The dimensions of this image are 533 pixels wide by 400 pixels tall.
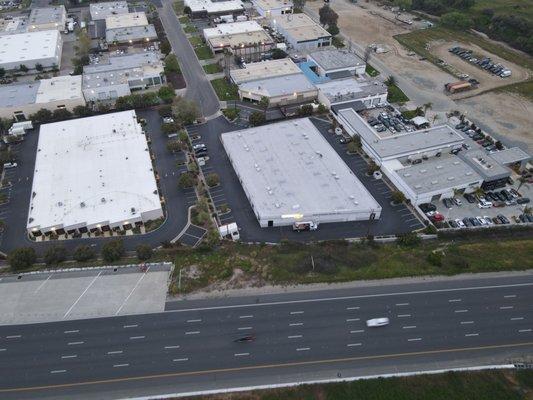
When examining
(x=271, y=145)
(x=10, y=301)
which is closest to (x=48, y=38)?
(x=271, y=145)

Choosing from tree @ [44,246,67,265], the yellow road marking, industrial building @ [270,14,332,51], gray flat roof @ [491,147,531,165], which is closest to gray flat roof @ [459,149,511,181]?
gray flat roof @ [491,147,531,165]

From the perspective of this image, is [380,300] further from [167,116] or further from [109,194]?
[167,116]

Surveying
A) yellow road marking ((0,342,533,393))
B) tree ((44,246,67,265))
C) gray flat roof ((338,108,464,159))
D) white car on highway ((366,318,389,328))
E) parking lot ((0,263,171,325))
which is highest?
gray flat roof ((338,108,464,159))

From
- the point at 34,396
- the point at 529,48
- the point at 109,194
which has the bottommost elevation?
the point at 34,396

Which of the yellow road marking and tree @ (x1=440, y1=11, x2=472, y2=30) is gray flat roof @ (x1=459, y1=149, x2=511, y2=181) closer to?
the yellow road marking

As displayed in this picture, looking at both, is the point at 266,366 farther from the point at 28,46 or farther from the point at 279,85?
the point at 28,46

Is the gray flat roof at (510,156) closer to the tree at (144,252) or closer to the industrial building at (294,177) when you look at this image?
the industrial building at (294,177)
